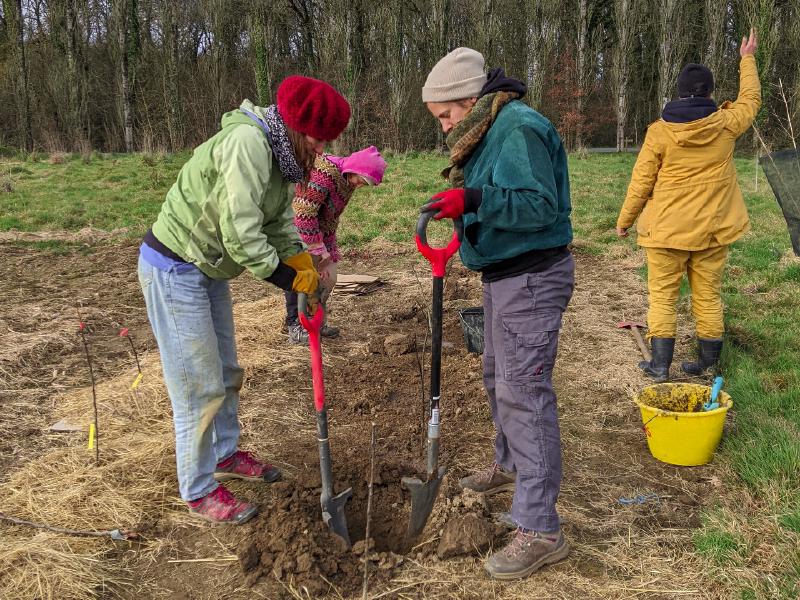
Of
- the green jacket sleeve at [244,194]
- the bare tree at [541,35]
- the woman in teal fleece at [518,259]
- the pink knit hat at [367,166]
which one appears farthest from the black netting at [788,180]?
the bare tree at [541,35]

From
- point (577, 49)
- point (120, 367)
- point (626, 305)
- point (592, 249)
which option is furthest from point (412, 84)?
point (120, 367)

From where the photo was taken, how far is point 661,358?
4676 millimetres

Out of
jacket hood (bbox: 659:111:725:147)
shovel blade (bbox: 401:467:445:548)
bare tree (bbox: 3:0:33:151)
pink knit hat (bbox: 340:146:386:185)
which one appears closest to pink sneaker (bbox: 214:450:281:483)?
shovel blade (bbox: 401:467:445:548)

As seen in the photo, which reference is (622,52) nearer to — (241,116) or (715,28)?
(715,28)

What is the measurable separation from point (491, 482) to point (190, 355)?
1.63 metres

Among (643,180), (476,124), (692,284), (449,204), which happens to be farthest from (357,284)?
(449,204)

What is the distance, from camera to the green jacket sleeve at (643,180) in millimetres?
4586

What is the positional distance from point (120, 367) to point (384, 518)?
3.13 meters

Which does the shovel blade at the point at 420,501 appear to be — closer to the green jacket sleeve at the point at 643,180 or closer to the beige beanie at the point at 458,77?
the beige beanie at the point at 458,77

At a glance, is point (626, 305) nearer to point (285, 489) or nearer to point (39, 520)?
point (285, 489)

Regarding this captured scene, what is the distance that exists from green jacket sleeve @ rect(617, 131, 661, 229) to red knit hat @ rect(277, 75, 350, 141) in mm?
2781

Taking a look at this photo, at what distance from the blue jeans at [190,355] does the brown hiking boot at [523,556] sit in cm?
138

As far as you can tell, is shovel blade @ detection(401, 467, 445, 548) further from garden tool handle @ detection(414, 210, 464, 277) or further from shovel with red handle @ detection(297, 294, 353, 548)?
garden tool handle @ detection(414, 210, 464, 277)

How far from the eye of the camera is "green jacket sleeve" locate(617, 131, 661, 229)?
4586mm
